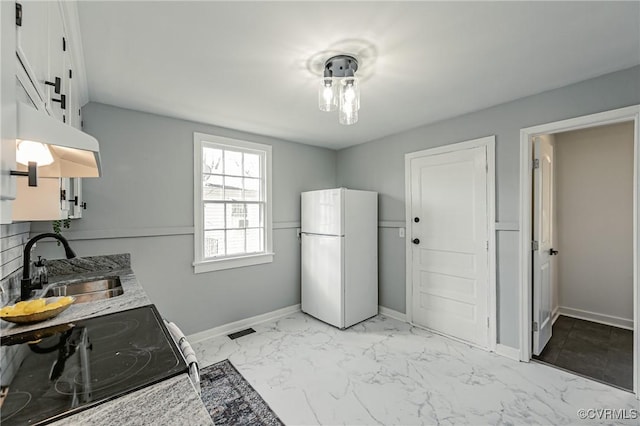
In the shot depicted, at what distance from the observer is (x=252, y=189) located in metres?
3.54

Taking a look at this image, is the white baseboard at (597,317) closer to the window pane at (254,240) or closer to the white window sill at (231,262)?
the white window sill at (231,262)

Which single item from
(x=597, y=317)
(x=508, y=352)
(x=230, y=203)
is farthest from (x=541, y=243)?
(x=230, y=203)

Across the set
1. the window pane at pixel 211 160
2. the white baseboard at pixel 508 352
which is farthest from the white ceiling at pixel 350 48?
the white baseboard at pixel 508 352

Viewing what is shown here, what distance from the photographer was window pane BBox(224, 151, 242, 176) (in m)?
3.33

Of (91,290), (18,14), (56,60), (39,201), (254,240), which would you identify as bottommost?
(91,290)

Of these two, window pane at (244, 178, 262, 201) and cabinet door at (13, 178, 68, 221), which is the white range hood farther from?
window pane at (244, 178, 262, 201)

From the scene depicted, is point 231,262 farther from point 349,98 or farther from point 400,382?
point 349,98

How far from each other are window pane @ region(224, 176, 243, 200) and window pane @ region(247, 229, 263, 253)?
0.46 metres

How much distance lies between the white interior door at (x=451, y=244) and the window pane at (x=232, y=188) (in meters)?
2.08

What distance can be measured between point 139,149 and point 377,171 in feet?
8.90

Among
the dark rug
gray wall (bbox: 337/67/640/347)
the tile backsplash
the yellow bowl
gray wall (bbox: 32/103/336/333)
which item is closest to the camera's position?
the yellow bowl

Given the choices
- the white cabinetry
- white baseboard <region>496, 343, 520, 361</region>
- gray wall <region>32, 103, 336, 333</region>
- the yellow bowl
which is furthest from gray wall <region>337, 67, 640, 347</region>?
the yellow bowl

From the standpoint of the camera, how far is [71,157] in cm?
125

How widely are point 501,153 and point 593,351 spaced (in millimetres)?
2098
